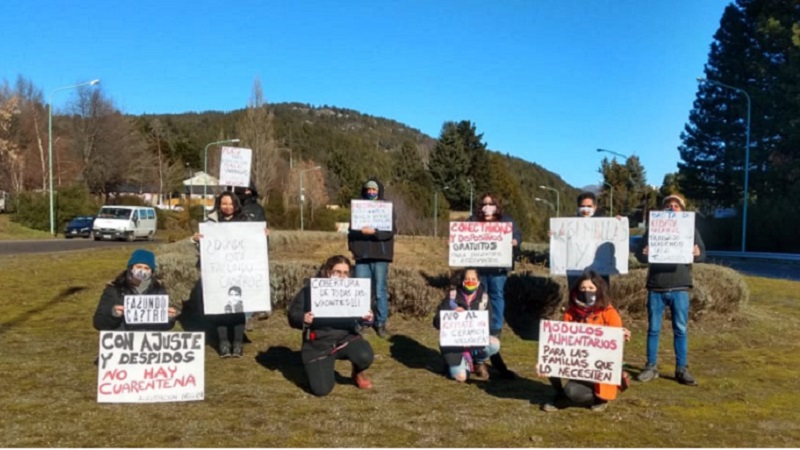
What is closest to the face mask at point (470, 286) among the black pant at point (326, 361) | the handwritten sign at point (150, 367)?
the black pant at point (326, 361)

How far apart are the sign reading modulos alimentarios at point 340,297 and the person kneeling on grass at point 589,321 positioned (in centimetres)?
182

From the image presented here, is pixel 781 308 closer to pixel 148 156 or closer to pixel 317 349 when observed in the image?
pixel 317 349

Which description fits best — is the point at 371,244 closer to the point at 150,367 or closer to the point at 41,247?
the point at 150,367

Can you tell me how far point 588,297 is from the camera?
212 inches

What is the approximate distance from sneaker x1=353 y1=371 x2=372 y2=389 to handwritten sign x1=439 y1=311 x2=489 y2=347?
781mm

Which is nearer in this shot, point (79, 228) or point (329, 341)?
point (329, 341)

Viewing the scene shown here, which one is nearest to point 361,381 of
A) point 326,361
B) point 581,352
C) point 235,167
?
point 326,361

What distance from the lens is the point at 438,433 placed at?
4.63 meters

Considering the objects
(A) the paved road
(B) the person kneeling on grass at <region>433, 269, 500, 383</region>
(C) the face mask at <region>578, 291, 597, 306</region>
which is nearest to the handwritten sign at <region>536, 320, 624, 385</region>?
(C) the face mask at <region>578, 291, 597, 306</region>

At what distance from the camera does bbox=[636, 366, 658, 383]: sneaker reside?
250 inches

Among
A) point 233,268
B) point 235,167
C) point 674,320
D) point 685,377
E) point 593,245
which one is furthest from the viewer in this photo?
point 235,167

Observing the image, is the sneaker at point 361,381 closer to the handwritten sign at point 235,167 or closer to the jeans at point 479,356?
the jeans at point 479,356

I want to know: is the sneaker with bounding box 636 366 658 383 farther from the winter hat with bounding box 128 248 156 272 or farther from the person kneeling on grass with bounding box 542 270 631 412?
the winter hat with bounding box 128 248 156 272

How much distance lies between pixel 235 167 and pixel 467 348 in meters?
4.31
